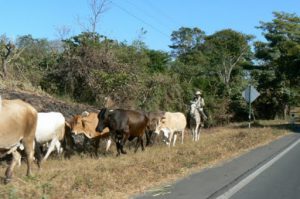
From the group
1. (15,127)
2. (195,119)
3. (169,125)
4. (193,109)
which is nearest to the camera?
(15,127)

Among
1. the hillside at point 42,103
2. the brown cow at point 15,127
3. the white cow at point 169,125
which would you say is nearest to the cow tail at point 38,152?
the brown cow at point 15,127

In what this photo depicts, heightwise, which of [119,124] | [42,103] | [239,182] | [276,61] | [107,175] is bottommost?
[239,182]

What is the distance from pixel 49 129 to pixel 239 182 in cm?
579

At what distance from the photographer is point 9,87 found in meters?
22.6

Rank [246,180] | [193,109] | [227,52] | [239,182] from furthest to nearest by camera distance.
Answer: [227,52]
[193,109]
[246,180]
[239,182]

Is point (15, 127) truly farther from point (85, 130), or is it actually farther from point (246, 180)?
point (85, 130)

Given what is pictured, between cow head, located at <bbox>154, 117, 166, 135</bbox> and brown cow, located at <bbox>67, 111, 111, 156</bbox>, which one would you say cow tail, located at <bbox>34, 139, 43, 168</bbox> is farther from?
cow head, located at <bbox>154, 117, 166, 135</bbox>

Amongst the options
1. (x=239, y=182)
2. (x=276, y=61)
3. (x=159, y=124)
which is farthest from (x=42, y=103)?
(x=276, y=61)

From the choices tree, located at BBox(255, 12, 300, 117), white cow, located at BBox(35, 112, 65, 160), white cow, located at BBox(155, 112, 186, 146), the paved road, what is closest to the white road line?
the paved road

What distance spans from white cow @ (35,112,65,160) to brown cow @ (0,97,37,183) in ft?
11.3

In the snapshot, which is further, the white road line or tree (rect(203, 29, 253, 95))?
tree (rect(203, 29, 253, 95))

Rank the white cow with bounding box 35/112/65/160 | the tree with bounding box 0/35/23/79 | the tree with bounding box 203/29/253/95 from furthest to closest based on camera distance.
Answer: the tree with bounding box 203/29/253/95
the tree with bounding box 0/35/23/79
the white cow with bounding box 35/112/65/160

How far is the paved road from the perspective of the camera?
11.5 metres

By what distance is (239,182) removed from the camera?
1334cm
